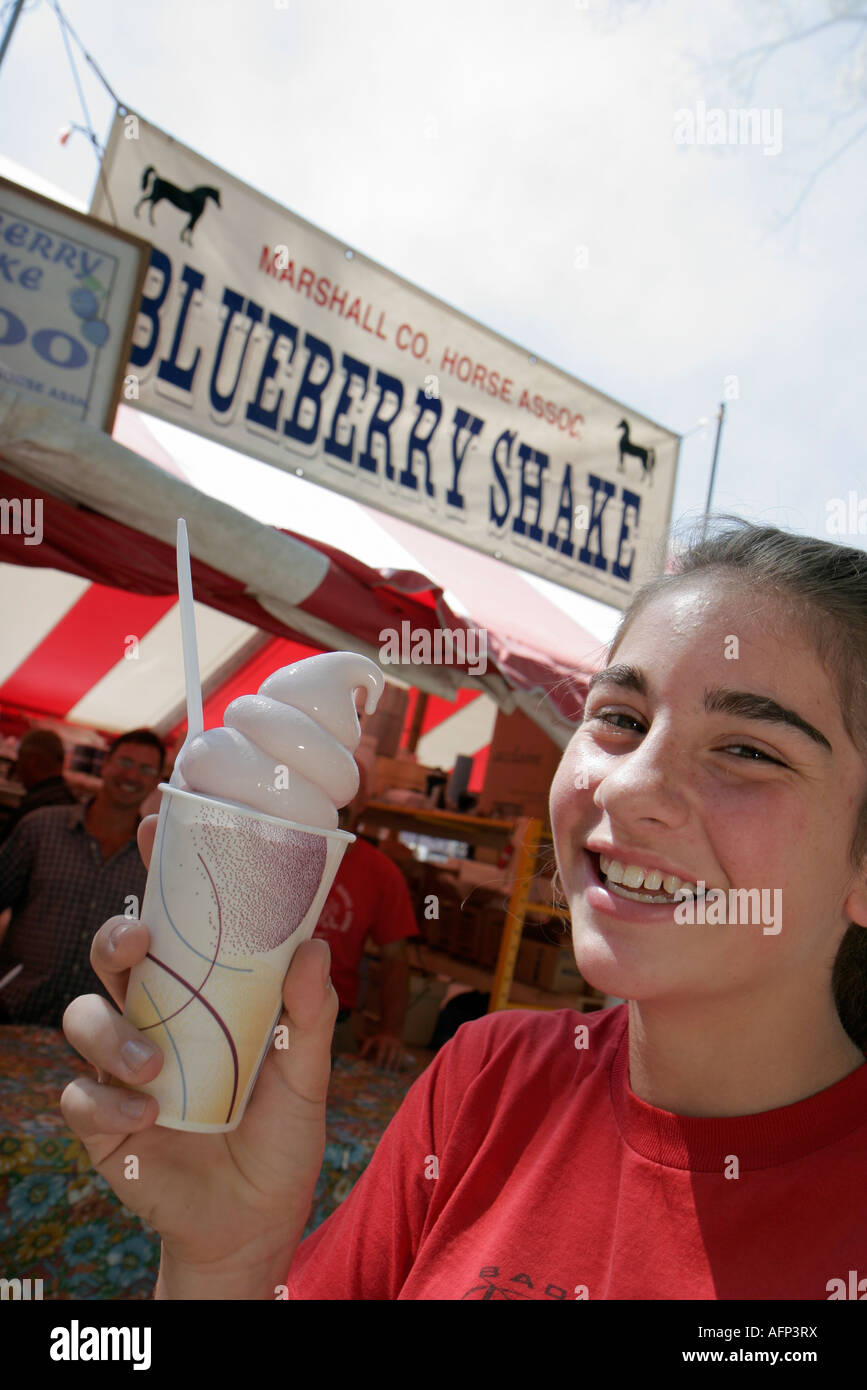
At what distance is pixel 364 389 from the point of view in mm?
4602

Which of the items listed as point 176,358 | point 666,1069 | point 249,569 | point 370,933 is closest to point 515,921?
point 370,933

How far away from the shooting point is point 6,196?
126 inches

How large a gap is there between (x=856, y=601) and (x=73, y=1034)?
3.73ft

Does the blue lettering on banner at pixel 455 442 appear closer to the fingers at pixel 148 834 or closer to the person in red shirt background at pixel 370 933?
the person in red shirt background at pixel 370 933

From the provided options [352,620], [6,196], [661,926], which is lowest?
[661,926]

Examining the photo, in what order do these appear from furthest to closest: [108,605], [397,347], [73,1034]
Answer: [108,605]
[397,347]
[73,1034]

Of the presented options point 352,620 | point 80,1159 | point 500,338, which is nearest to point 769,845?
point 80,1159

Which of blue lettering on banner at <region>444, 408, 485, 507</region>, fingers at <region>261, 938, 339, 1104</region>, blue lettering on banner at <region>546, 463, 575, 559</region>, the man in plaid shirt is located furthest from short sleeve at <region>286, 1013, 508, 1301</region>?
blue lettering on banner at <region>546, 463, 575, 559</region>

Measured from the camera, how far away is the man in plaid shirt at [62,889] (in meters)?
3.54

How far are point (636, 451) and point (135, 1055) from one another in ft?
17.7

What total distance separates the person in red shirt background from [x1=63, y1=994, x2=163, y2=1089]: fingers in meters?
2.95

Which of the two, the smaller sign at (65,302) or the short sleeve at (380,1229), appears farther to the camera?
the smaller sign at (65,302)

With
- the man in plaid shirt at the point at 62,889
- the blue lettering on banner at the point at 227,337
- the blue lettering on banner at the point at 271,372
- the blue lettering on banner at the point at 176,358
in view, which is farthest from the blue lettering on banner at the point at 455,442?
the man in plaid shirt at the point at 62,889

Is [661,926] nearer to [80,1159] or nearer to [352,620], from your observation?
[80,1159]
